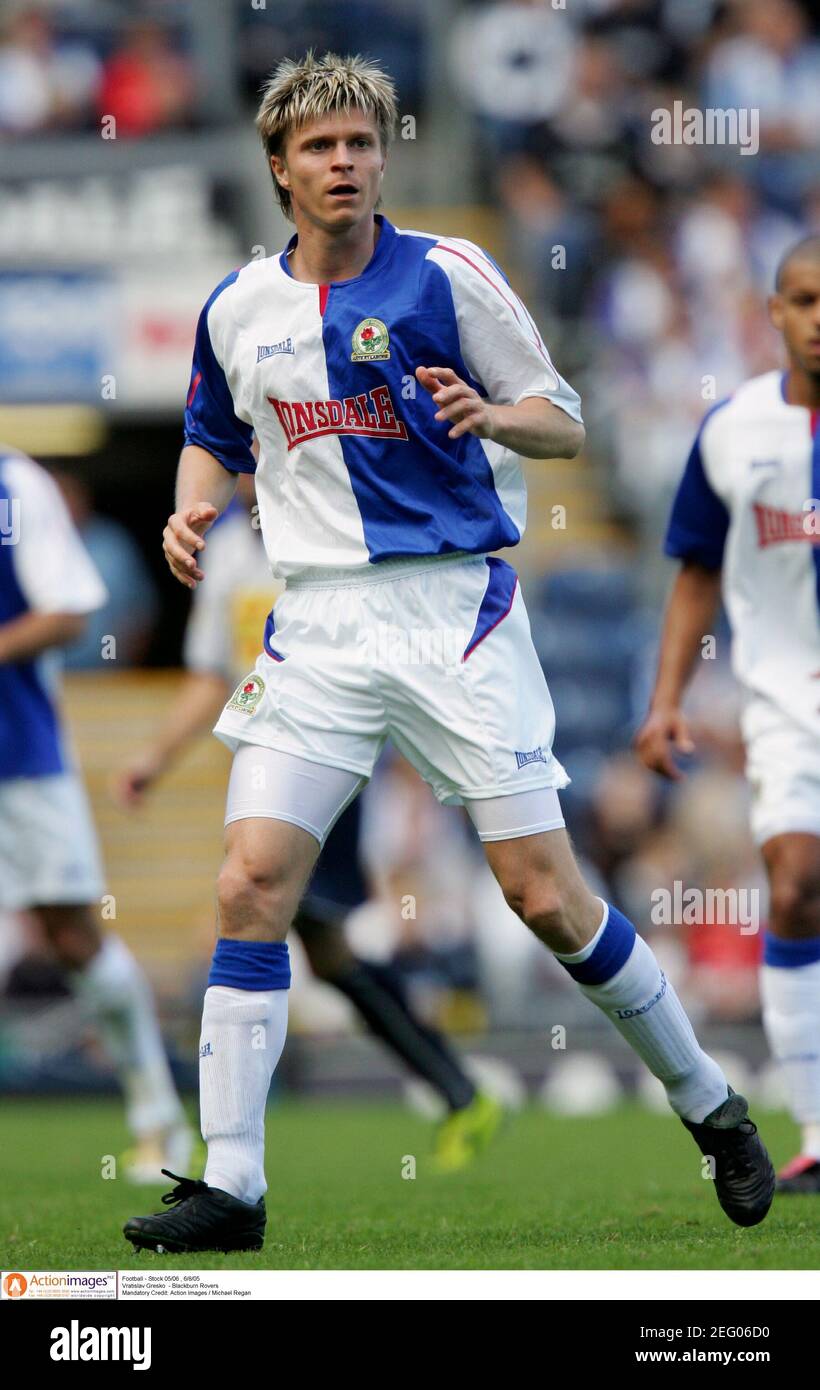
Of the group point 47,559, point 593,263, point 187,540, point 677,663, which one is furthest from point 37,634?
point 593,263

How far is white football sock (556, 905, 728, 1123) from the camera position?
485cm

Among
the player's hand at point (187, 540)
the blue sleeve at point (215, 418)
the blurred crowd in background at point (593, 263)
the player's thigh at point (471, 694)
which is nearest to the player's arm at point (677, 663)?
the player's thigh at point (471, 694)

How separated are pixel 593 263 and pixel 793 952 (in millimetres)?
10048

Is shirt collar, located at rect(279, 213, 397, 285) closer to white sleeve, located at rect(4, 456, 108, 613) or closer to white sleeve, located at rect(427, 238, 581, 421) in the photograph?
white sleeve, located at rect(427, 238, 581, 421)

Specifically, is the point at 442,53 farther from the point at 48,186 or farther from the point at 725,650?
the point at 725,650

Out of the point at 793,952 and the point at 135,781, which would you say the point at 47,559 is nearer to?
the point at 135,781

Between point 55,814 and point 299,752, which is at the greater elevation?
point 299,752

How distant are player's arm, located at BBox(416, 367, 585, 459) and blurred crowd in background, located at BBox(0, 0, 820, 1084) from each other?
312 inches

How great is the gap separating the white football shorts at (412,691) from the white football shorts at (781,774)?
4.40ft

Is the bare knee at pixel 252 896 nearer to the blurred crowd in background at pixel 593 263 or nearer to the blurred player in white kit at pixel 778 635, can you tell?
the blurred player in white kit at pixel 778 635

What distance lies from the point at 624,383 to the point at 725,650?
227 cm

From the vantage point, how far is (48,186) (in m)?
16.3

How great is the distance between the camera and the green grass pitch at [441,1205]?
448 centimetres

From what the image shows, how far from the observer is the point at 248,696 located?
15.7 feet
